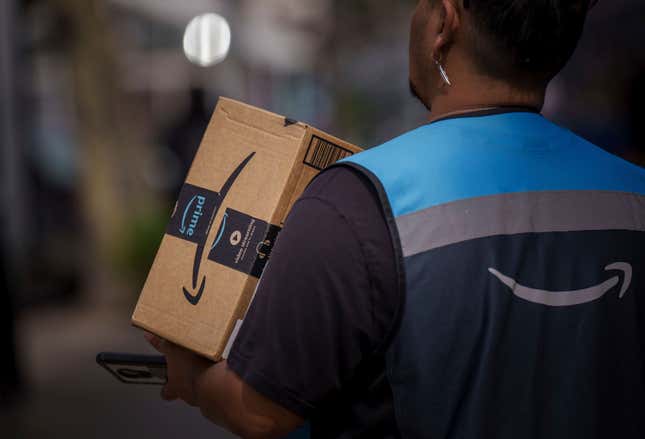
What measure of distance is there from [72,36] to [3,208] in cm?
364

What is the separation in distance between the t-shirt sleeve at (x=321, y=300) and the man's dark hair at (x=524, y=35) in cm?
34

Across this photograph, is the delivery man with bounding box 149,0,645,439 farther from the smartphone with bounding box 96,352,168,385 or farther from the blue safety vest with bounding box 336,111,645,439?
the smartphone with bounding box 96,352,168,385

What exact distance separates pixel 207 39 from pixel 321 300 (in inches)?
37.3

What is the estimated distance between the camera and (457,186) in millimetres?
1639

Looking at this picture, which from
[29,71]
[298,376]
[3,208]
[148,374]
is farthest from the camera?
[29,71]

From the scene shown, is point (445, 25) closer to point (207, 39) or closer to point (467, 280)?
point (467, 280)

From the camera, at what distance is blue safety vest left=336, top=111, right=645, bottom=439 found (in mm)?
1584

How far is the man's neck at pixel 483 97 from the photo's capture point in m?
1.72

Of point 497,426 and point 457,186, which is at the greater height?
point 457,186

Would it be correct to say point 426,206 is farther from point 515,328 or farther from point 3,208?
point 3,208

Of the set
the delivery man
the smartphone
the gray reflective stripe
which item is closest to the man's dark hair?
the delivery man

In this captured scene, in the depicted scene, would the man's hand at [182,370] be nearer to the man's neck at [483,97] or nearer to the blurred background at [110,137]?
the man's neck at [483,97]

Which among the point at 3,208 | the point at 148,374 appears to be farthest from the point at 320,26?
the point at 148,374

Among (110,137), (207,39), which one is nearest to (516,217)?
(207,39)
